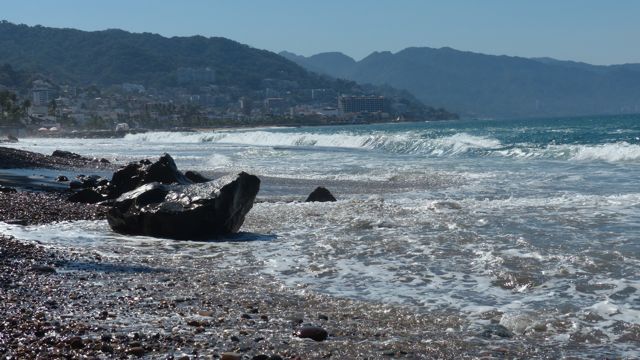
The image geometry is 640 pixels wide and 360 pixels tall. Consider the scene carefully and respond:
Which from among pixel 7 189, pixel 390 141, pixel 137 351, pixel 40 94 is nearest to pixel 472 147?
pixel 390 141

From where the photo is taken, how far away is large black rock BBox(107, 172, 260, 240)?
12492mm

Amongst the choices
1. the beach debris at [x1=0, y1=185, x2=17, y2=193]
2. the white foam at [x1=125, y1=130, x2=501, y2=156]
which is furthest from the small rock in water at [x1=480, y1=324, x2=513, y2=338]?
the white foam at [x1=125, y1=130, x2=501, y2=156]

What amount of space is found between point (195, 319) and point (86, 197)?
11.3m

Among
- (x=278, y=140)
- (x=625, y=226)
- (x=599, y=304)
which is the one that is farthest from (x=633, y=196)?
(x=278, y=140)

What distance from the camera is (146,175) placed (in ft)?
55.0

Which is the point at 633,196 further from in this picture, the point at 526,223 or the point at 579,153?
the point at 579,153

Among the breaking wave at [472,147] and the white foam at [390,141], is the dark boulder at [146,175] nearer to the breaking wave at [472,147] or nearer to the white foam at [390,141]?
the breaking wave at [472,147]

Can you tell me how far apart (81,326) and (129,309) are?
795 mm

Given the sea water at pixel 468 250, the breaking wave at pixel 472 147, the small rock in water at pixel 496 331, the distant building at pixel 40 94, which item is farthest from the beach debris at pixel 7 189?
the distant building at pixel 40 94

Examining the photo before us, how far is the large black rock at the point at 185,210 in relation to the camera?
492 inches

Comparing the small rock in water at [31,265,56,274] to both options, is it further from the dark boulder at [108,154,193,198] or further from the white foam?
the white foam

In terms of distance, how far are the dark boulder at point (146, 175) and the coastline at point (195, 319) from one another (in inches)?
255

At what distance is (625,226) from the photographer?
1228cm

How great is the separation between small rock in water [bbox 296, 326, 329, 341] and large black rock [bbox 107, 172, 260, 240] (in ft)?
19.6
